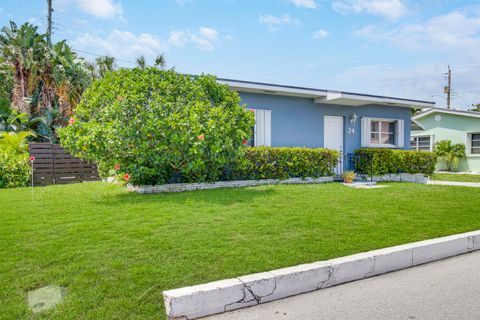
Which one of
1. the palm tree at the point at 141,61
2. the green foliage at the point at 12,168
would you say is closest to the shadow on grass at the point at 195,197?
the green foliage at the point at 12,168

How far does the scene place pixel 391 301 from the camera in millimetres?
3225

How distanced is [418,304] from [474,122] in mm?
20026

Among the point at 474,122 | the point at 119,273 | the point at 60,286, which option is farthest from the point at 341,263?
the point at 474,122

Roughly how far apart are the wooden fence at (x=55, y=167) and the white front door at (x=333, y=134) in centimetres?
880

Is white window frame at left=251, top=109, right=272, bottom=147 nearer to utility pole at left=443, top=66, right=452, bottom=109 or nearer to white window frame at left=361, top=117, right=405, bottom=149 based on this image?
white window frame at left=361, top=117, right=405, bottom=149

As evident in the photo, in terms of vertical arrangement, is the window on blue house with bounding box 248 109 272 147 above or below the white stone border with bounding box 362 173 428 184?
above

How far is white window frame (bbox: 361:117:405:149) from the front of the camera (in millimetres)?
14055

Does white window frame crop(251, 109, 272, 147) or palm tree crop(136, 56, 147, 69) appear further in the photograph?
palm tree crop(136, 56, 147, 69)

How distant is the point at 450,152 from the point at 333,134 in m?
10.3

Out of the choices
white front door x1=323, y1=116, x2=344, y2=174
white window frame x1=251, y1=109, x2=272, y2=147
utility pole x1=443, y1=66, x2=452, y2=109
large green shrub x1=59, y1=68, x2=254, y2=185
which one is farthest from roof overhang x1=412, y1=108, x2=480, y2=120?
utility pole x1=443, y1=66, x2=452, y2=109

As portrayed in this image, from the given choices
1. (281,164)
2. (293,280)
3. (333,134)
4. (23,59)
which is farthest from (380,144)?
(23,59)

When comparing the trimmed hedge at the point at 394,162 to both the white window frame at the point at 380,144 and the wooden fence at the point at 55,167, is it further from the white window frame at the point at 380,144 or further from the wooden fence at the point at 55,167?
the wooden fence at the point at 55,167

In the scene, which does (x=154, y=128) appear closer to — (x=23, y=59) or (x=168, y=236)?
(x=168, y=236)

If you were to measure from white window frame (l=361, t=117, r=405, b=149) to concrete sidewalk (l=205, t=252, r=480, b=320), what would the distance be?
10.6 meters
